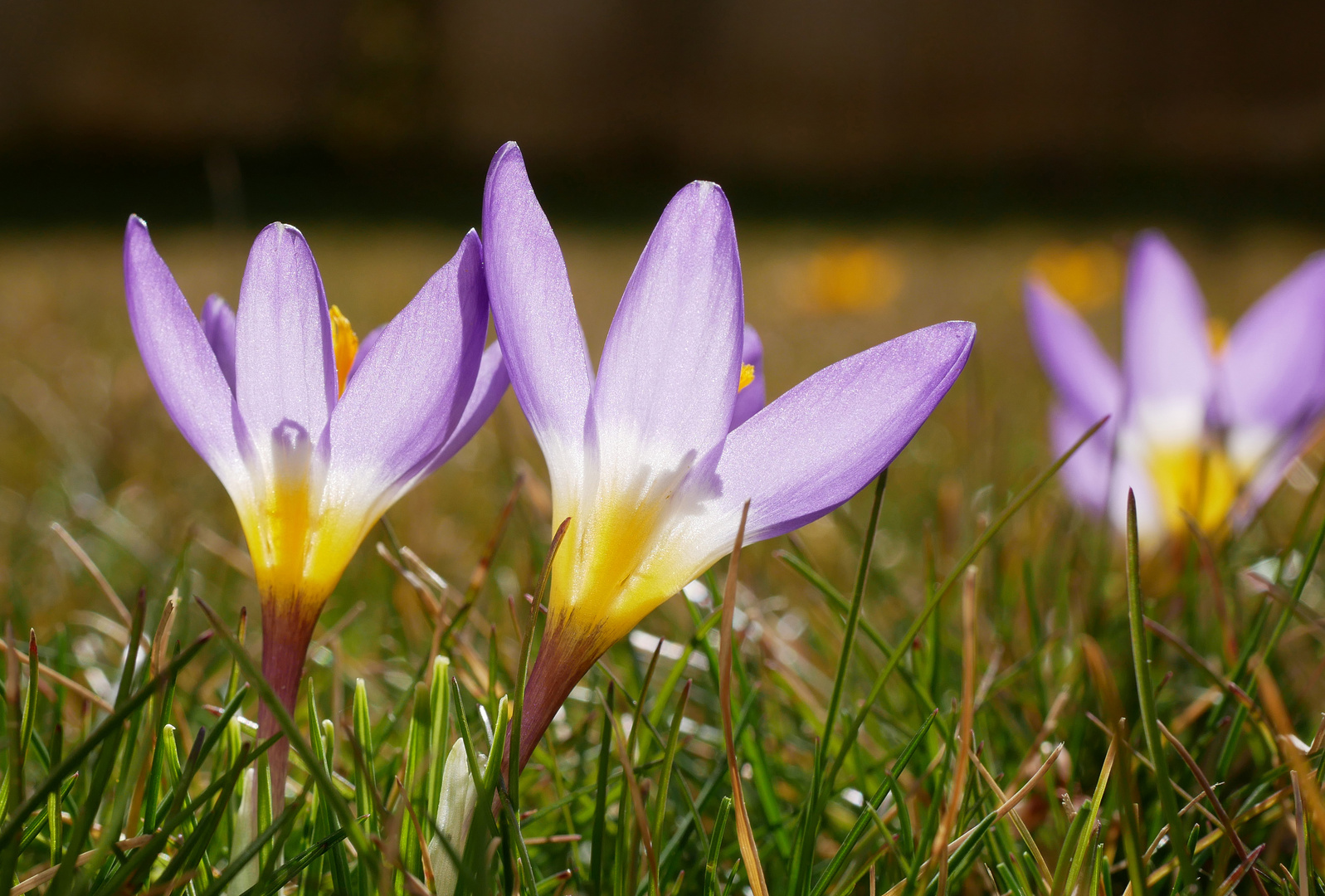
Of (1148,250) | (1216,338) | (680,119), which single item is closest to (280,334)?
(1148,250)

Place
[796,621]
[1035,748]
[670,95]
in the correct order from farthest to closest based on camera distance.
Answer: [670,95] < [796,621] < [1035,748]

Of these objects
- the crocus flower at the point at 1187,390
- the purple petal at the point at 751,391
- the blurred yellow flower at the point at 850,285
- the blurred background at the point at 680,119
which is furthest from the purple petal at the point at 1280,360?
the blurred background at the point at 680,119

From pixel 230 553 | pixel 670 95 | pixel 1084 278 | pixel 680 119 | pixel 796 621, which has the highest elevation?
pixel 670 95

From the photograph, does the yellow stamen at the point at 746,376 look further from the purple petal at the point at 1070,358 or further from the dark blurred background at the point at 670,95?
the dark blurred background at the point at 670,95

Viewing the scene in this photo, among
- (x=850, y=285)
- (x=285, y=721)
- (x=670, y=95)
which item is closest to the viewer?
(x=285, y=721)

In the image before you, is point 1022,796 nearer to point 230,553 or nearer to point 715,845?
point 715,845

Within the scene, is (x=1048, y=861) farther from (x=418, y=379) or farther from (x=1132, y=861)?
(x=418, y=379)
